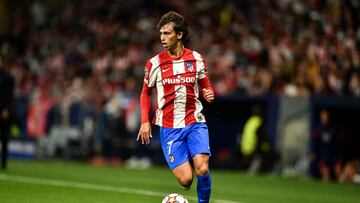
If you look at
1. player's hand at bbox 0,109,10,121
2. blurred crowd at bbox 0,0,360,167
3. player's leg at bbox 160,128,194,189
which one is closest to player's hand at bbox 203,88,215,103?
player's leg at bbox 160,128,194,189

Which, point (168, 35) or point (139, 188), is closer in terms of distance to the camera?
point (168, 35)

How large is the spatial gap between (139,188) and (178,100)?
5.87 meters

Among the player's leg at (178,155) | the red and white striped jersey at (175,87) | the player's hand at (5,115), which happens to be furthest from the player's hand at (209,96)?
the player's hand at (5,115)

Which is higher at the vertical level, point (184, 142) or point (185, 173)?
point (184, 142)

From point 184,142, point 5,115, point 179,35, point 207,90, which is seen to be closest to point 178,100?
point 207,90

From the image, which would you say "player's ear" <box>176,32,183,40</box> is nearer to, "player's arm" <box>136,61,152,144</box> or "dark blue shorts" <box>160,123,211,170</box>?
"player's arm" <box>136,61,152,144</box>

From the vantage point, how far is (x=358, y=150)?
69.5ft

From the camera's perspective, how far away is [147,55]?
94.0ft

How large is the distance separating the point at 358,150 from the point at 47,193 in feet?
32.7

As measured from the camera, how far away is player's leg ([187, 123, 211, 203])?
9.88 meters

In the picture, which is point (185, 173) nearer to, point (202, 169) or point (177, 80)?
point (202, 169)

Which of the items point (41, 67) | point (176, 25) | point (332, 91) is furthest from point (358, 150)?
point (41, 67)

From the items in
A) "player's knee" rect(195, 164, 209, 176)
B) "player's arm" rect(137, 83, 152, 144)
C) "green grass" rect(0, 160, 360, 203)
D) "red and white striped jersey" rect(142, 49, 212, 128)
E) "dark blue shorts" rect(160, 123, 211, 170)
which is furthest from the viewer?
"green grass" rect(0, 160, 360, 203)

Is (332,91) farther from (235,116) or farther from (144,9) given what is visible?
(144,9)
